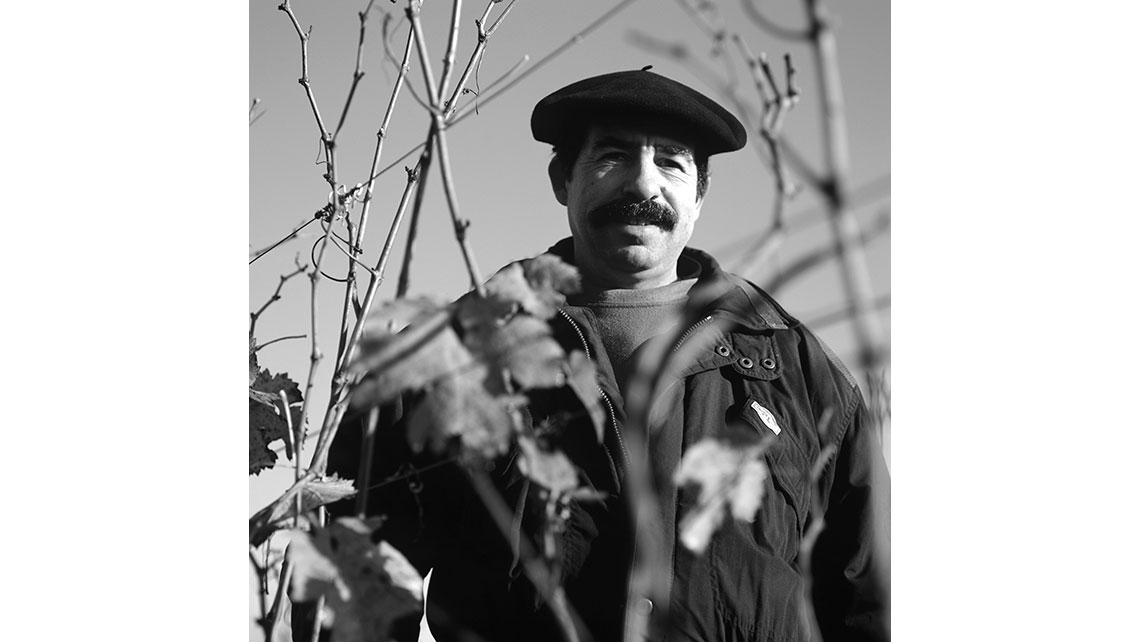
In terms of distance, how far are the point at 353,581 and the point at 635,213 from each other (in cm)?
52

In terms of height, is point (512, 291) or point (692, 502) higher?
point (512, 291)

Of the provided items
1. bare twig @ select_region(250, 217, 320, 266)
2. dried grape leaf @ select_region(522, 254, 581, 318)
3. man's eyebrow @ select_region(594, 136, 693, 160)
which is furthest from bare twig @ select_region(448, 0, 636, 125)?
dried grape leaf @ select_region(522, 254, 581, 318)

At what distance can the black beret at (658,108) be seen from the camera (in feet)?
4.06

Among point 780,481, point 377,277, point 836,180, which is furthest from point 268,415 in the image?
point 836,180

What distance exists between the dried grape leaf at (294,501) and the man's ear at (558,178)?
40 cm

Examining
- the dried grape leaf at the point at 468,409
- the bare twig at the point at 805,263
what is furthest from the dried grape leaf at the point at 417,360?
the bare twig at the point at 805,263

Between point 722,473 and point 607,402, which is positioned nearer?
point 722,473

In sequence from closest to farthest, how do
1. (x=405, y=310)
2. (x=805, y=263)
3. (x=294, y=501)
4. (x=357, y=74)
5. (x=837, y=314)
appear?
(x=805, y=263)
(x=837, y=314)
(x=405, y=310)
(x=294, y=501)
(x=357, y=74)

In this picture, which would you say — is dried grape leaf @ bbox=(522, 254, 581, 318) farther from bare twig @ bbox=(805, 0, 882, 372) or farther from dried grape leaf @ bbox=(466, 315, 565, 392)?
bare twig @ bbox=(805, 0, 882, 372)

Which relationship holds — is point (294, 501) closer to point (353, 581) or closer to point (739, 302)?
point (353, 581)

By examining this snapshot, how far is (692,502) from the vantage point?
45.5 inches

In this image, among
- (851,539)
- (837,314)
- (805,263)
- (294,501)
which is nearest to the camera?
(805,263)

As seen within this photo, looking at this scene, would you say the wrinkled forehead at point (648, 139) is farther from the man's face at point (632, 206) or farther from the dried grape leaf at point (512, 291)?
the dried grape leaf at point (512, 291)
